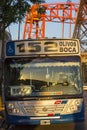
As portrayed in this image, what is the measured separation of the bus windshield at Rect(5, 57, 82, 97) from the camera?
1505 centimetres

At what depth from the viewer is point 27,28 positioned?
77.3 meters

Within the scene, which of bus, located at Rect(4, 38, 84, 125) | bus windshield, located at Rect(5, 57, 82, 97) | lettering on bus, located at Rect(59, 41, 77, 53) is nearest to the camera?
bus, located at Rect(4, 38, 84, 125)

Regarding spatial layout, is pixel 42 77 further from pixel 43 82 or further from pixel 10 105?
pixel 10 105

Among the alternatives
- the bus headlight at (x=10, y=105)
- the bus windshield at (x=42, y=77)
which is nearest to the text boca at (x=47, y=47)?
the bus windshield at (x=42, y=77)

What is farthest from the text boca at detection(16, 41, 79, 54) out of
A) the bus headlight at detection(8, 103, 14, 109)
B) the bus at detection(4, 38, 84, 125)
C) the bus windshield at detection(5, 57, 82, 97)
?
the bus headlight at detection(8, 103, 14, 109)

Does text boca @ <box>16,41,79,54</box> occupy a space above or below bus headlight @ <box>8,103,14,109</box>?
above

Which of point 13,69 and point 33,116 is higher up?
point 13,69

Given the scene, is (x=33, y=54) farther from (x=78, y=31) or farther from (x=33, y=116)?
(x=78, y=31)

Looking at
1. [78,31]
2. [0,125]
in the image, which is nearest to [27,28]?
[78,31]

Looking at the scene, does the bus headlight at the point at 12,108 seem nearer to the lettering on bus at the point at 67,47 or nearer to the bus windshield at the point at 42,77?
the bus windshield at the point at 42,77

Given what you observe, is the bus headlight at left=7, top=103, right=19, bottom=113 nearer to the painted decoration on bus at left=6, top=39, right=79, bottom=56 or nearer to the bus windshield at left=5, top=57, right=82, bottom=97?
the bus windshield at left=5, top=57, right=82, bottom=97

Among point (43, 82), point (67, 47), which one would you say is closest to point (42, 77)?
point (43, 82)

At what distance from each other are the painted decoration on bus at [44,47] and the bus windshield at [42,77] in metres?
0.21

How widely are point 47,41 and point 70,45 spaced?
0.70 m
